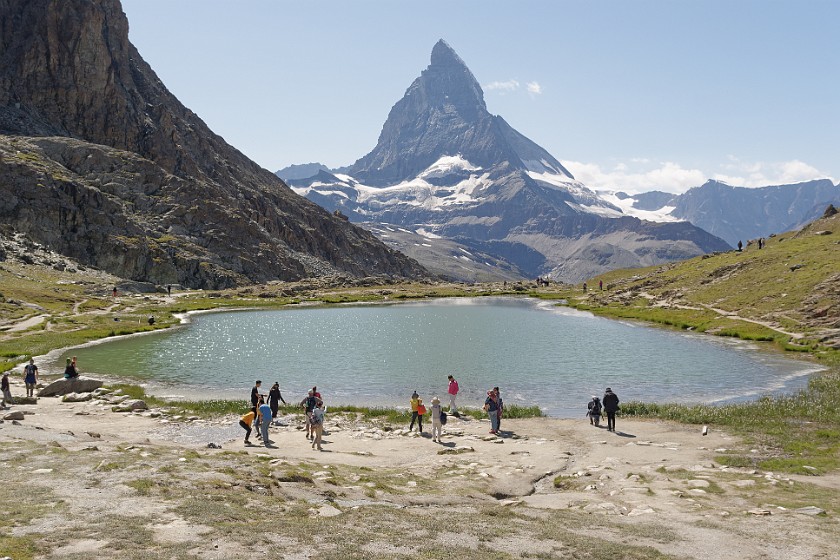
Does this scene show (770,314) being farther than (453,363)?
Yes

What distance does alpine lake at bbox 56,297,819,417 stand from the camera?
4916 centimetres

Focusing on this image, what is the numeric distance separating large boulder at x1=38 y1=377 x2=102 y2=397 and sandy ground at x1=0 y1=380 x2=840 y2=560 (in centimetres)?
479

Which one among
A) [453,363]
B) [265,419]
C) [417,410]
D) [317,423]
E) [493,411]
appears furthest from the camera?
[453,363]

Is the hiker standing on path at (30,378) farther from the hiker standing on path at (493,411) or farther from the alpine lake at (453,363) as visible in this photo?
the hiker standing on path at (493,411)

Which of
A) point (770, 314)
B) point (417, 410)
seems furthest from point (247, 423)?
point (770, 314)

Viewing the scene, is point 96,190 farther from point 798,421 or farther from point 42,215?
point 798,421

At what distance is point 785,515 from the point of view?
62.8 feet

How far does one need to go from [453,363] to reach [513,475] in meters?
36.8

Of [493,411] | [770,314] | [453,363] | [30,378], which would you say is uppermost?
[770,314]

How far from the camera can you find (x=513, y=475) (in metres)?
26.3

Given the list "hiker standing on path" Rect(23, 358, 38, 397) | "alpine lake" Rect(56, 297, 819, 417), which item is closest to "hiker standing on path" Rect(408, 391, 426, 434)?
"alpine lake" Rect(56, 297, 819, 417)

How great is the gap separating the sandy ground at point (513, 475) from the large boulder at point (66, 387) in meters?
4.79

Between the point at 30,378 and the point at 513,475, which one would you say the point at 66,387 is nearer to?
the point at 30,378

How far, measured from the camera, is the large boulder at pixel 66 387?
1763 inches
